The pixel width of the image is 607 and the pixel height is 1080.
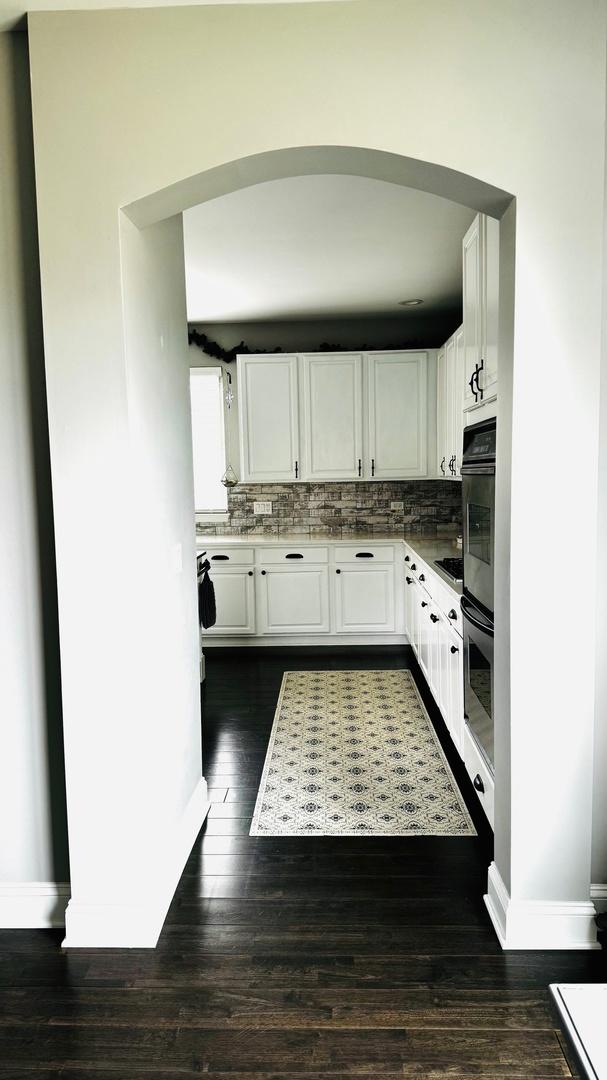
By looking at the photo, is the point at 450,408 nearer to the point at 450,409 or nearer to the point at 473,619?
the point at 450,409

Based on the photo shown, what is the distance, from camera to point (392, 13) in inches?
75.9

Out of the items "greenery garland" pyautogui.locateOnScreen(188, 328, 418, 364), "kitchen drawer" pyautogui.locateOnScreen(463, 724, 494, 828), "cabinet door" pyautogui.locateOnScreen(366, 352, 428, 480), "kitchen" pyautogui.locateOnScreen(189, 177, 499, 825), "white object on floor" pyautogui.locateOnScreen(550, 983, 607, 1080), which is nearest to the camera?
"white object on floor" pyautogui.locateOnScreen(550, 983, 607, 1080)

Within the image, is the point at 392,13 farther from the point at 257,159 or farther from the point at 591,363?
the point at 591,363

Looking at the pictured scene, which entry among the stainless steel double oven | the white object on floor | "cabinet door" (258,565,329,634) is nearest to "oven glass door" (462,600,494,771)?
the stainless steel double oven

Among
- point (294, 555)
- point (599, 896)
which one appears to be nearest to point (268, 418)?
point (294, 555)

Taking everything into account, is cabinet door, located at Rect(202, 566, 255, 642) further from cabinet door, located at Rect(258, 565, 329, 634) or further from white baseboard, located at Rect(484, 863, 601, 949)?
white baseboard, located at Rect(484, 863, 601, 949)

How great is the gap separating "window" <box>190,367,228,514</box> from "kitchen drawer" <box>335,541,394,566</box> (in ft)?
4.02

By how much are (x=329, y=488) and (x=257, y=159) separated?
13.7ft

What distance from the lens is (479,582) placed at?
273 centimetres

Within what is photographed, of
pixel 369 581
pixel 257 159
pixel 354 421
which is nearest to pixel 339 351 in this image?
pixel 354 421

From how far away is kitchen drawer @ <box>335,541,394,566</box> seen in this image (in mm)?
5559

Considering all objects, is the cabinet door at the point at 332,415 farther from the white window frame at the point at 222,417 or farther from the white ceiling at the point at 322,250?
the white window frame at the point at 222,417

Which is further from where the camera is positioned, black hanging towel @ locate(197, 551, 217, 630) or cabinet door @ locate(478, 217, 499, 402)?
black hanging towel @ locate(197, 551, 217, 630)

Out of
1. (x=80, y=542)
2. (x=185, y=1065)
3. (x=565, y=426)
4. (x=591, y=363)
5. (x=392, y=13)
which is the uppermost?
(x=392, y=13)
